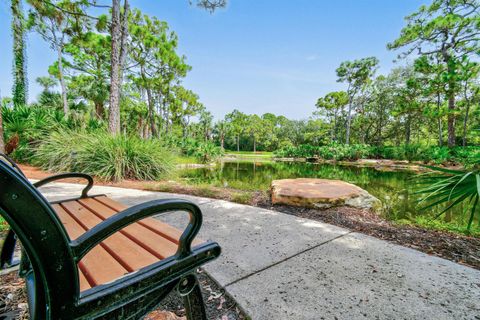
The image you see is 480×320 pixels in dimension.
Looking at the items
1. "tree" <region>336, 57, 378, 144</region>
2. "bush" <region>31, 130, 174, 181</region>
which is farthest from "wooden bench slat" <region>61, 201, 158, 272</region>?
"tree" <region>336, 57, 378, 144</region>

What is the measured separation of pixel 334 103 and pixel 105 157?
83.9 feet

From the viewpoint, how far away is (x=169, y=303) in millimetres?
1057

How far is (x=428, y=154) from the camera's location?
1274 centimetres

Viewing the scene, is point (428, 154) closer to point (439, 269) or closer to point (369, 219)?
point (369, 219)

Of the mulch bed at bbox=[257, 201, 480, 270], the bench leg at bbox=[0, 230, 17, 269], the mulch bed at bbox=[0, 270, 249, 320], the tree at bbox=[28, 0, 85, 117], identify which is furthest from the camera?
the tree at bbox=[28, 0, 85, 117]

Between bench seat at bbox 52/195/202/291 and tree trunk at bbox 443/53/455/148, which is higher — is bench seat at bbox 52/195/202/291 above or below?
below

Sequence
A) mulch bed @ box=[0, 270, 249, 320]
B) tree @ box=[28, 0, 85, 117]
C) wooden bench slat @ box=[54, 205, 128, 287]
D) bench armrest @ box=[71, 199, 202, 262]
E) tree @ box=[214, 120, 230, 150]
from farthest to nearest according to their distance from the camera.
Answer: tree @ box=[214, 120, 230, 150]
tree @ box=[28, 0, 85, 117]
mulch bed @ box=[0, 270, 249, 320]
wooden bench slat @ box=[54, 205, 128, 287]
bench armrest @ box=[71, 199, 202, 262]

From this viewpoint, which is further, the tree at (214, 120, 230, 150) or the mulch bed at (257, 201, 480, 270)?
the tree at (214, 120, 230, 150)

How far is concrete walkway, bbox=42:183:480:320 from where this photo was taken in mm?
981

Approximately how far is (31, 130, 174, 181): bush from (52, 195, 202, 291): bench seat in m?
3.71

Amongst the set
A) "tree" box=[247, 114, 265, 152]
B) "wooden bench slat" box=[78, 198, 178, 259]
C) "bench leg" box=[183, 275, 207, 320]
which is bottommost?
"bench leg" box=[183, 275, 207, 320]

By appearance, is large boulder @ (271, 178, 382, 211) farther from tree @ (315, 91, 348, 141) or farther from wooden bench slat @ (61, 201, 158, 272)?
tree @ (315, 91, 348, 141)

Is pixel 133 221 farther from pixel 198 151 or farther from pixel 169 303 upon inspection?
pixel 198 151

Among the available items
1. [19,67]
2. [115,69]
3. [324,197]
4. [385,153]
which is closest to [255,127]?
[385,153]
